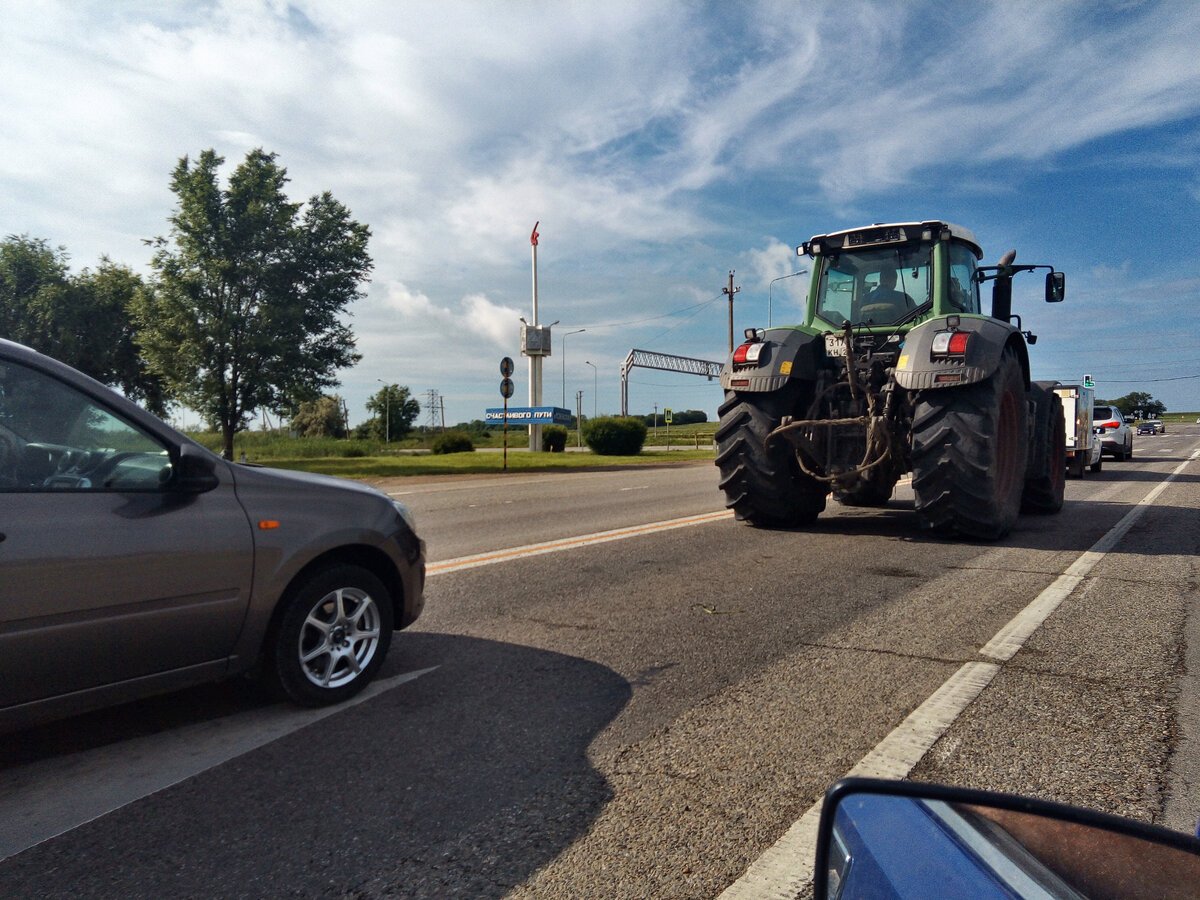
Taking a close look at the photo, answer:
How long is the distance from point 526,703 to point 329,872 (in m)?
1.48

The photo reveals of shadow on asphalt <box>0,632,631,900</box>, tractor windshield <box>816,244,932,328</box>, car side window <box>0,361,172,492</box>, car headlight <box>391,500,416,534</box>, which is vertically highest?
tractor windshield <box>816,244,932,328</box>

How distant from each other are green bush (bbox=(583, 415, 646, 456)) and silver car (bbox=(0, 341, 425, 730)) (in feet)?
118

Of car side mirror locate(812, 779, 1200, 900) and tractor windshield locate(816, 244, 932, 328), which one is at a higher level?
tractor windshield locate(816, 244, 932, 328)

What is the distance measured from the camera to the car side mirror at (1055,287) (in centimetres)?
995

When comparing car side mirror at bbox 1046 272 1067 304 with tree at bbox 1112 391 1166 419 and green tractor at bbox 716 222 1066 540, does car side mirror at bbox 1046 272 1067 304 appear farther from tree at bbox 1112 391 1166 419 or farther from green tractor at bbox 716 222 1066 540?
tree at bbox 1112 391 1166 419

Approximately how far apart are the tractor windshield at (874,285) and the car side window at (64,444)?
7.50m

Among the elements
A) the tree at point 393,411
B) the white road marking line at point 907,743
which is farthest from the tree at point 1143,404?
the white road marking line at point 907,743

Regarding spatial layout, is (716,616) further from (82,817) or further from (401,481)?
(401,481)

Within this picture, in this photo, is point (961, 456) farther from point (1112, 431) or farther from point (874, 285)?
point (1112, 431)

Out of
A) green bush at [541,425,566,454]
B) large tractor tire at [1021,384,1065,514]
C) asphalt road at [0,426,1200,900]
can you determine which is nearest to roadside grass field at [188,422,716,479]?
green bush at [541,425,566,454]

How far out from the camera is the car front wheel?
368 cm

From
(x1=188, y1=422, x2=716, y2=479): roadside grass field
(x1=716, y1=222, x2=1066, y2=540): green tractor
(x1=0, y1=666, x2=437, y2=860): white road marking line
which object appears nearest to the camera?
(x1=0, y1=666, x2=437, y2=860): white road marking line

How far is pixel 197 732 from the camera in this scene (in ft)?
11.6

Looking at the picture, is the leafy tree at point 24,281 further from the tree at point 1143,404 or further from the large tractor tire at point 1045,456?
the tree at point 1143,404
